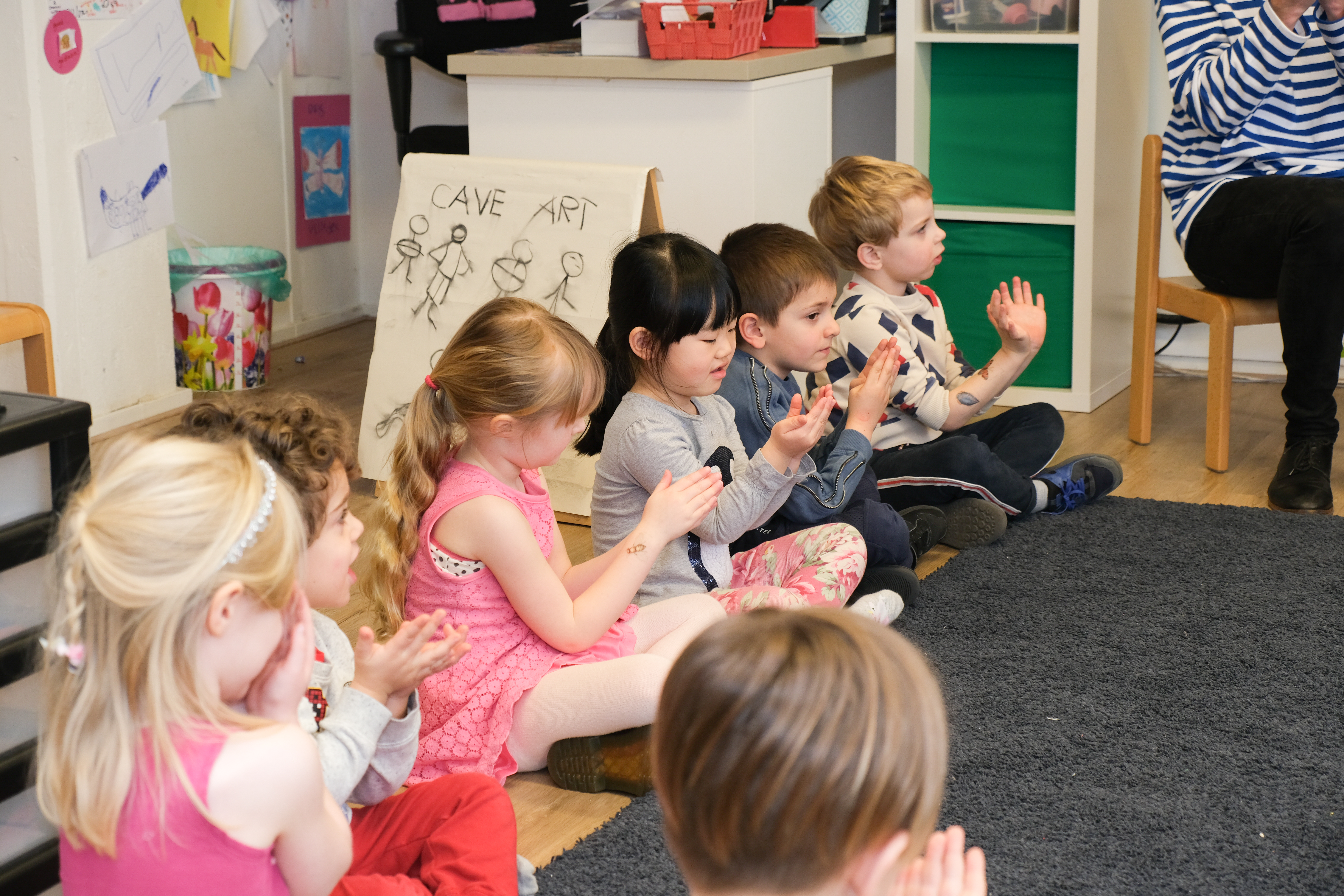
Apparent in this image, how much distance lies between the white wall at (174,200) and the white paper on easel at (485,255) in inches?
24.6

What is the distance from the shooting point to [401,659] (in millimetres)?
1076

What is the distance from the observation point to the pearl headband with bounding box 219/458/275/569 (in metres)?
0.81

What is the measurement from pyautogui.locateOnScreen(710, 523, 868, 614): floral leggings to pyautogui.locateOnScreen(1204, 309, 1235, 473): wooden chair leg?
0.91m

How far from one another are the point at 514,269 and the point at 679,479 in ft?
2.66

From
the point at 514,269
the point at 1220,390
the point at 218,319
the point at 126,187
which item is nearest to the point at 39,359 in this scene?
the point at 514,269

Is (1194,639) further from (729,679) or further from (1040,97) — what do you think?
(1040,97)

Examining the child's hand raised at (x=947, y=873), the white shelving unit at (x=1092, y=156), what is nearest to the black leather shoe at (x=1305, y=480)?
the white shelving unit at (x=1092, y=156)

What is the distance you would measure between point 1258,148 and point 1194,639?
44.5 inches

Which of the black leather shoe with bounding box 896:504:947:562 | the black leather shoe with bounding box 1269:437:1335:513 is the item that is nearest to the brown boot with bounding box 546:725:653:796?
the black leather shoe with bounding box 896:504:947:562

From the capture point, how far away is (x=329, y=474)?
3.50 feet

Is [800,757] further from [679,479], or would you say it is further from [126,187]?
[126,187]

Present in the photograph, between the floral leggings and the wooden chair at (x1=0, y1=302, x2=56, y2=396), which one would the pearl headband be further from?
the wooden chair at (x1=0, y1=302, x2=56, y2=396)

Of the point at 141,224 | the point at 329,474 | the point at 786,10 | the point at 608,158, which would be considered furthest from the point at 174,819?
the point at 141,224

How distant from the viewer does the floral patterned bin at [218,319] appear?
3.14m
